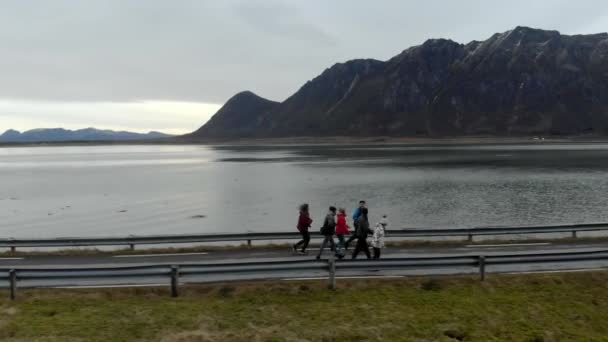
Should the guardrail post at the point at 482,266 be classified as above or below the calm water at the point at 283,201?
above

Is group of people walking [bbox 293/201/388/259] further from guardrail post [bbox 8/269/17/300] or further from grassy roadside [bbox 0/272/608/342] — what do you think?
guardrail post [bbox 8/269/17/300]

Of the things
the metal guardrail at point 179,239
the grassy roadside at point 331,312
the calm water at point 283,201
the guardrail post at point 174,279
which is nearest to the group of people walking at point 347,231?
the metal guardrail at point 179,239

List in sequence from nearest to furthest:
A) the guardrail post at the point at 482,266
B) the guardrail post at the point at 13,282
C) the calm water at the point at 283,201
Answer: the guardrail post at the point at 13,282 < the guardrail post at the point at 482,266 < the calm water at the point at 283,201

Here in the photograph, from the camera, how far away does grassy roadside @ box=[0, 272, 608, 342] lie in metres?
11.2

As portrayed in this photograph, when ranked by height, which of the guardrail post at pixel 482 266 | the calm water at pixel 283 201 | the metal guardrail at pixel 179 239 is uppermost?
the guardrail post at pixel 482 266

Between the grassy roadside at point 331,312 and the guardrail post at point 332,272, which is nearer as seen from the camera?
the grassy roadside at point 331,312

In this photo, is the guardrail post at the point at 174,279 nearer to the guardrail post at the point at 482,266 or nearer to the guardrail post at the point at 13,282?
the guardrail post at the point at 13,282

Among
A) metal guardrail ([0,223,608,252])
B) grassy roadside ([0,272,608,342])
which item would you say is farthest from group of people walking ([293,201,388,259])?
grassy roadside ([0,272,608,342])

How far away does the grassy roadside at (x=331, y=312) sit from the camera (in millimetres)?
11242

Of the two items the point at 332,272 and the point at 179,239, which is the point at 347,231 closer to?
the point at 332,272

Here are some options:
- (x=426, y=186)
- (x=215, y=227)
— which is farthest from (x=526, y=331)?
(x=426, y=186)

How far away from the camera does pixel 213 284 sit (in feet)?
46.6

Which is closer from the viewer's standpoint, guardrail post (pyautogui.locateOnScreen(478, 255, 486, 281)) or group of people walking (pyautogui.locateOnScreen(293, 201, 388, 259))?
guardrail post (pyautogui.locateOnScreen(478, 255, 486, 281))

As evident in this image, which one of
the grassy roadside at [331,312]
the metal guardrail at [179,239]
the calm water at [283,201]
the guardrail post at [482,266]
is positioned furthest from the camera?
the calm water at [283,201]
